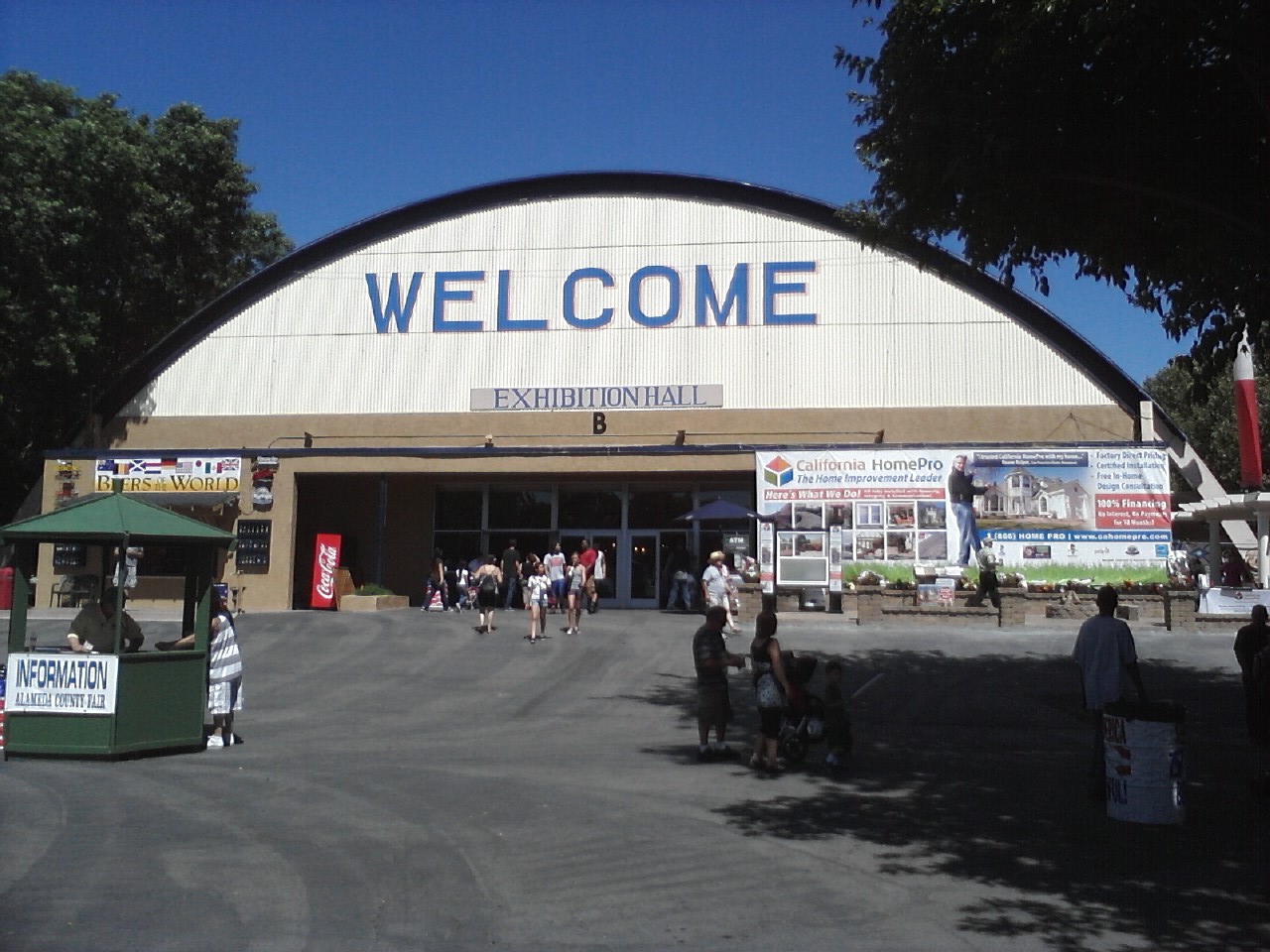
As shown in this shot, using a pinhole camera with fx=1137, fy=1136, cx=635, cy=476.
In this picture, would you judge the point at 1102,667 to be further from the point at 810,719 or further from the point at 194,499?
the point at 194,499

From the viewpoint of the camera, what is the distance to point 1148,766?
28.9 ft

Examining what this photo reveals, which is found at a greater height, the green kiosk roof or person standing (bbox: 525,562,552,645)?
the green kiosk roof

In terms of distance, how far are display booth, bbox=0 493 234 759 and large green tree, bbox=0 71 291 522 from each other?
68.1 feet

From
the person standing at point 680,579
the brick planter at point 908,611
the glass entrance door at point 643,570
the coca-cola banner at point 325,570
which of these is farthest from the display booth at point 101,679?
the glass entrance door at point 643,570

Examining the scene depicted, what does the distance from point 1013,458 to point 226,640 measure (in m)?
19.2

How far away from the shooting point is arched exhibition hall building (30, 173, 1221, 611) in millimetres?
27250

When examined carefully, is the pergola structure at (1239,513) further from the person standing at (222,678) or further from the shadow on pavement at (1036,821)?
the person standing at (222,678)

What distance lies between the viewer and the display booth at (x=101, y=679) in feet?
38.1

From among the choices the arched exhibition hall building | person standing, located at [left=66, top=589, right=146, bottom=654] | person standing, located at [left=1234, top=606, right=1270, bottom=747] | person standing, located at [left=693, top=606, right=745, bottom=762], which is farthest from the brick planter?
person standing, located at [left=66, top=589, right=146, bottom=654]

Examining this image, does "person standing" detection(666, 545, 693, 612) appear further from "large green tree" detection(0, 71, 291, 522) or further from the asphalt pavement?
"large green tree" detection(0, 71, 291, 522)

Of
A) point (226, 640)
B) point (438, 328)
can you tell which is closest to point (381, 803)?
point (226, 640)

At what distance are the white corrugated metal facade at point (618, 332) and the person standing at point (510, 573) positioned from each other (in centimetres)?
497

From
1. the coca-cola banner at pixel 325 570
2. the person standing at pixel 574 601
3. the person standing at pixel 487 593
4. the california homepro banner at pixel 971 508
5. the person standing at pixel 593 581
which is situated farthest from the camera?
the coca-cola banner at pixel 325 570

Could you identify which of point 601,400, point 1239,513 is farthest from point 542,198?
point 1239,513
